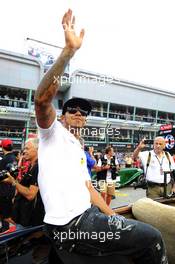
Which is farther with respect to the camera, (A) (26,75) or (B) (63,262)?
(A) (26,75)

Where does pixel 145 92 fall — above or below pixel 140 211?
above

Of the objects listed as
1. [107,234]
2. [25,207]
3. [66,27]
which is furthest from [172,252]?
[66,27]

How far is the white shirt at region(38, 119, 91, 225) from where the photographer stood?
1.60m

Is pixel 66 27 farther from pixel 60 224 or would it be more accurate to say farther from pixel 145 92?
pixel 145 92

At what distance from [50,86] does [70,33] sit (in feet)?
1.10

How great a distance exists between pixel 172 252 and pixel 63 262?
102cm

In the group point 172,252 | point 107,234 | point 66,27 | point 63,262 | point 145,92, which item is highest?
point 145,92

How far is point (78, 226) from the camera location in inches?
61.7

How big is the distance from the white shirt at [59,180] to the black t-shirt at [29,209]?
106 cm

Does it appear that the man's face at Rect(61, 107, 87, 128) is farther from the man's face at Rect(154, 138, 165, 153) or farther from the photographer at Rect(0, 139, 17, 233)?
the man's face at Rect(154, 138, 165, 153)

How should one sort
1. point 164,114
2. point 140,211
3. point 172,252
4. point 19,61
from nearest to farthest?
point 172,252
point 140,211
point 19,61
point 164,114

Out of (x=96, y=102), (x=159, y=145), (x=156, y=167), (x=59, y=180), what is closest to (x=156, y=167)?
(x=156, y=167)

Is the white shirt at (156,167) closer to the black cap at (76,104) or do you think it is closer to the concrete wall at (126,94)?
the black cap at (76,104)

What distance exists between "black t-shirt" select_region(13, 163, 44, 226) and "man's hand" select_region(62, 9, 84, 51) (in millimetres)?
1582
